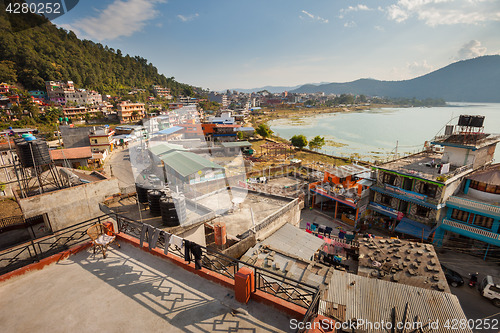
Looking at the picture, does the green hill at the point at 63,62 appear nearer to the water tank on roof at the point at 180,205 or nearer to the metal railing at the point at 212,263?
the metal railing at the point at 212,263

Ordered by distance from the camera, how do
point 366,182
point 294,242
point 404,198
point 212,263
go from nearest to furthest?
point 212,263 → point 294,242 → point 404,198 → point 366,182

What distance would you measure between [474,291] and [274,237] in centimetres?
1353

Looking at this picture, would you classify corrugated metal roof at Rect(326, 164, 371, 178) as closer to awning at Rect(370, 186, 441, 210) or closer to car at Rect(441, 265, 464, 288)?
awning at Rect(370, 186, 441, 210)

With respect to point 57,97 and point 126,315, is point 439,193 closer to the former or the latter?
point 126,315

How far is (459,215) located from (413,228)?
3.46 meters

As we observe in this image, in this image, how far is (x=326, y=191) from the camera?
949 inches

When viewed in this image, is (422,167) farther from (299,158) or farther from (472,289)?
(299,158)

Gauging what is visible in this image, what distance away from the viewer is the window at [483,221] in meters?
16.7

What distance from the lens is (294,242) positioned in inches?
548

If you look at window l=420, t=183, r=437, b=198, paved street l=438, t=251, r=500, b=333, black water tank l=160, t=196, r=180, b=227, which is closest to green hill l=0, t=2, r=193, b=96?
black water tank l=160, t=196, r=180, b=227

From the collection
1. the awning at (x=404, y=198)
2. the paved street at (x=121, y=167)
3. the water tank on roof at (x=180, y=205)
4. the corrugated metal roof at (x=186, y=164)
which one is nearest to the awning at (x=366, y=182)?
the awning at (x=404, y=198)

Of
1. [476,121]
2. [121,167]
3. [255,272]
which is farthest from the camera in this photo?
[121,167]

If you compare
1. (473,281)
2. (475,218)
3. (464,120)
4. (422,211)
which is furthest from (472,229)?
(464,120)

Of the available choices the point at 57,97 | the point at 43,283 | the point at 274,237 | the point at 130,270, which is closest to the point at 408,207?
the point at 274,237
